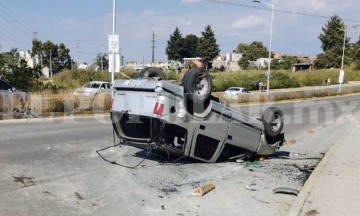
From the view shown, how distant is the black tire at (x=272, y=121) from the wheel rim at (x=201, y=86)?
1.97 meters

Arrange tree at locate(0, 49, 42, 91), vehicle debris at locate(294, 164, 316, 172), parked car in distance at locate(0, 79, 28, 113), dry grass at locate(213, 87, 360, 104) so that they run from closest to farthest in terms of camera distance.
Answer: vehicle debris at locate(294, 164, 316, 172) → parked car in distance at locate(0, 79, 28, 113) → tree at locate(0, 49, 42, 91) → dry grass at locate(213, 87, 360, 104)

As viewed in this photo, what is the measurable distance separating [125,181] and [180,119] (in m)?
1.48

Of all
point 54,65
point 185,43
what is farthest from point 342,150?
point 185,43

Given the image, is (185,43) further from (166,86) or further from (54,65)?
(166,86)

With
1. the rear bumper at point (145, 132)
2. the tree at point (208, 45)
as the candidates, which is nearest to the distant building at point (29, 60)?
the rear bumper at point (145, 132)

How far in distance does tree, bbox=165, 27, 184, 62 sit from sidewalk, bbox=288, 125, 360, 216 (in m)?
111

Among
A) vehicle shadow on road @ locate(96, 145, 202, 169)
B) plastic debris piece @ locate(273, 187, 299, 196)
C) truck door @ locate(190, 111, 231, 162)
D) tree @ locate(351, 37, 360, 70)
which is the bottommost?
→ vehicle shadow on road @ locate(96, 145, 202, 169)

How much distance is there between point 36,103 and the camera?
19.2 m

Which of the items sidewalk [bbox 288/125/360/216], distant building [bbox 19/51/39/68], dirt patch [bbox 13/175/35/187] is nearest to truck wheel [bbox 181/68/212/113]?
sidewalk [bbox 288/125/360/216]

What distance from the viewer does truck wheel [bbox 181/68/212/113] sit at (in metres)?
7.93

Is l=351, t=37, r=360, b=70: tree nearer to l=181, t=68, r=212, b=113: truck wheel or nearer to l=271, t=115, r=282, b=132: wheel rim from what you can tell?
l=271, t=115, r=282, b=132: wheel rim

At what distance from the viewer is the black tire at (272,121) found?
9469 millimetres

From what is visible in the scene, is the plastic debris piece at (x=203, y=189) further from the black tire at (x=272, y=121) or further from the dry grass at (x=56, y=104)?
the dry grass at (x=56, y=104)

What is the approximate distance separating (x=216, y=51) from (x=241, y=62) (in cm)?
1083
